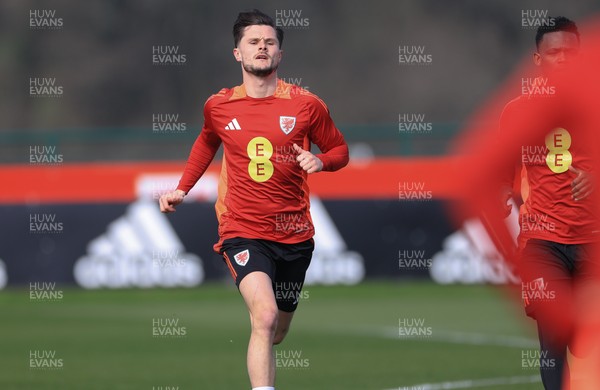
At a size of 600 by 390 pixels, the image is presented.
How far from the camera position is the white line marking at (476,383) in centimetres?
1084

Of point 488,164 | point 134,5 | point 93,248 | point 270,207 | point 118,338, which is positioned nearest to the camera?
point 488,164

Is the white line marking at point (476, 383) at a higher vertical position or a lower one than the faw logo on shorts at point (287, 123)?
lower

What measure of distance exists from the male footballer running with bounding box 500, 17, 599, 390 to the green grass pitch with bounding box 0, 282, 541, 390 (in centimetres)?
35

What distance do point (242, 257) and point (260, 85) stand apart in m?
1.14

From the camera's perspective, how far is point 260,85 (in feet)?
29.5

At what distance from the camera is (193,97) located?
37406 millimetres

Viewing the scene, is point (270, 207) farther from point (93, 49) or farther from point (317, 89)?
point (93, 49)

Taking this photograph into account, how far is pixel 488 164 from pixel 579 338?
1.21 m

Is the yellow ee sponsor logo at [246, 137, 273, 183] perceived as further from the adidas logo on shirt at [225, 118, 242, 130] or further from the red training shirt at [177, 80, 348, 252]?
the adidas logo on shirt at [225, 118, 242, 130]

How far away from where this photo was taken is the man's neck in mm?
8953

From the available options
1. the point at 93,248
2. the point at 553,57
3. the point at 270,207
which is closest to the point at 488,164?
the point at 553,57

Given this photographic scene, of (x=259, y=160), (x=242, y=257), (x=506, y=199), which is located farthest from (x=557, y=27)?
(x=242, y=257)

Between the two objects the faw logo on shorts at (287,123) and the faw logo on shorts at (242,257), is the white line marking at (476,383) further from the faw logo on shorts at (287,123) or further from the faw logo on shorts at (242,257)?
the faw logo on shorts at (287,123)

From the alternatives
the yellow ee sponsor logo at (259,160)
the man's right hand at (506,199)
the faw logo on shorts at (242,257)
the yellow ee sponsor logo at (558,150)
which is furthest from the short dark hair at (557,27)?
the faw logo on shorts at (242,257)
